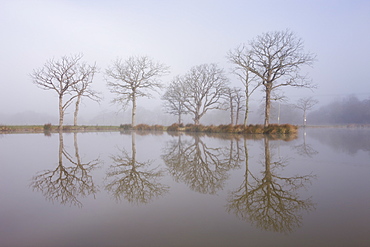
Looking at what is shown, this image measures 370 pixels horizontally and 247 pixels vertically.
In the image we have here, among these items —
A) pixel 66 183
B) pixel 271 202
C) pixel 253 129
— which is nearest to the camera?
pixel 271 202

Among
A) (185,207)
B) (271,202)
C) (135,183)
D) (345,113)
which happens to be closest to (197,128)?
(135,183)

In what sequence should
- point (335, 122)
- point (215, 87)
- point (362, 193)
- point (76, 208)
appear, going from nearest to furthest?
point (76, 208)
point (362, 193)
point (215, 87)
point (335, 122)

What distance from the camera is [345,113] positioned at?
85188 mm

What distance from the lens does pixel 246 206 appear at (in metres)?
2.86

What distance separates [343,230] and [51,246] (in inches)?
102

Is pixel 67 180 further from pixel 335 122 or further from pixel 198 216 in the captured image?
pixel 335 122

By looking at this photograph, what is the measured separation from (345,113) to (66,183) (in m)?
101

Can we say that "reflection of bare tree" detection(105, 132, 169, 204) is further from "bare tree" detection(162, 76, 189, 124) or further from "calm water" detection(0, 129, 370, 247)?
"bare tree" detection(162, 76, 189, 124)

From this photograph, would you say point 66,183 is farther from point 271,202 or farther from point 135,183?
point 271,202

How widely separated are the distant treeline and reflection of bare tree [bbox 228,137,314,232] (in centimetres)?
9138

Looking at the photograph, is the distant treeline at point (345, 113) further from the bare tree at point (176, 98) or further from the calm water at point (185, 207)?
the calm water at point (185, 207)

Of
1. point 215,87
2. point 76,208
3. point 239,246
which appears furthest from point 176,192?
point 215,87

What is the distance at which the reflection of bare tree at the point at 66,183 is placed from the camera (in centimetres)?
330

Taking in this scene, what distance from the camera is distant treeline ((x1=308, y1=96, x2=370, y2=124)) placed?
258ft
